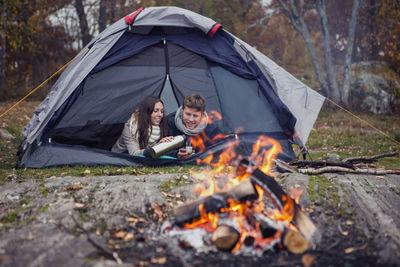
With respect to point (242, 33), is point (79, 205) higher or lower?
lower

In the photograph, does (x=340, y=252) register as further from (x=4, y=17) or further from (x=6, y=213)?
(x=4, y=17)

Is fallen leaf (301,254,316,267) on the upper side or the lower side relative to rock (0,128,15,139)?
lower

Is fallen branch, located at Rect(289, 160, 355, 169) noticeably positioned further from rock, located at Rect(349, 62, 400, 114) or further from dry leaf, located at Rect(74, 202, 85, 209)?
rock, located at Rect(349, 62, 400, 114)

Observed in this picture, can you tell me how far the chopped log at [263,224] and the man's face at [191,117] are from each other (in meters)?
2.41

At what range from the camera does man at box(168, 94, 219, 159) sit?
16.3 ft

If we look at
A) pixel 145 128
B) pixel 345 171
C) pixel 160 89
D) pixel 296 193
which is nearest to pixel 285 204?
pixel 296 193

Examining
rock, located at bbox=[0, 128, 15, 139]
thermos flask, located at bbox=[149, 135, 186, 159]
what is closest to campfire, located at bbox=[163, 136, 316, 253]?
thermos flask, located at bbox=[149, 135, 186, 159]

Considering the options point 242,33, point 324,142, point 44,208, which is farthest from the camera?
point 242,33

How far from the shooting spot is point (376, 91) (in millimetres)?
11258

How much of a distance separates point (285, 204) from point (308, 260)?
460mm

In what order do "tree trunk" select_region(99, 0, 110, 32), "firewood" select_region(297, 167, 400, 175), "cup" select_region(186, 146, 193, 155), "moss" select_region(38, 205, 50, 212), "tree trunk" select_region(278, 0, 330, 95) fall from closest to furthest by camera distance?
1. "moss" select_region(38, 205, 50, 212)
2. "firewood" select_region(297, 167, 400, 175)
3. "cup" select_region(186, 146, 193, 155)
4. "tree trunk" select_region(278, 0, 330, 95)
5. "tree trunk" select_region(99, 0, 110, 32)

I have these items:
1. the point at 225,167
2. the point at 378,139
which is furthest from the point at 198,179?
the point at 378,139

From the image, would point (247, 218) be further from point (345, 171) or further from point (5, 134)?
point (5, 134)

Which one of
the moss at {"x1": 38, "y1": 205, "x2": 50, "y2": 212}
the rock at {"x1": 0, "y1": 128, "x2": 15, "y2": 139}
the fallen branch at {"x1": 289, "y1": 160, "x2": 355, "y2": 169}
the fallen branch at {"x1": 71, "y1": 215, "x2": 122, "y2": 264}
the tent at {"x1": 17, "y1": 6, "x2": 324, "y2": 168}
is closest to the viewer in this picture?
the fallen branch at {"x1": 71, "y1": 215, "x2": 122, "y2": 264}
